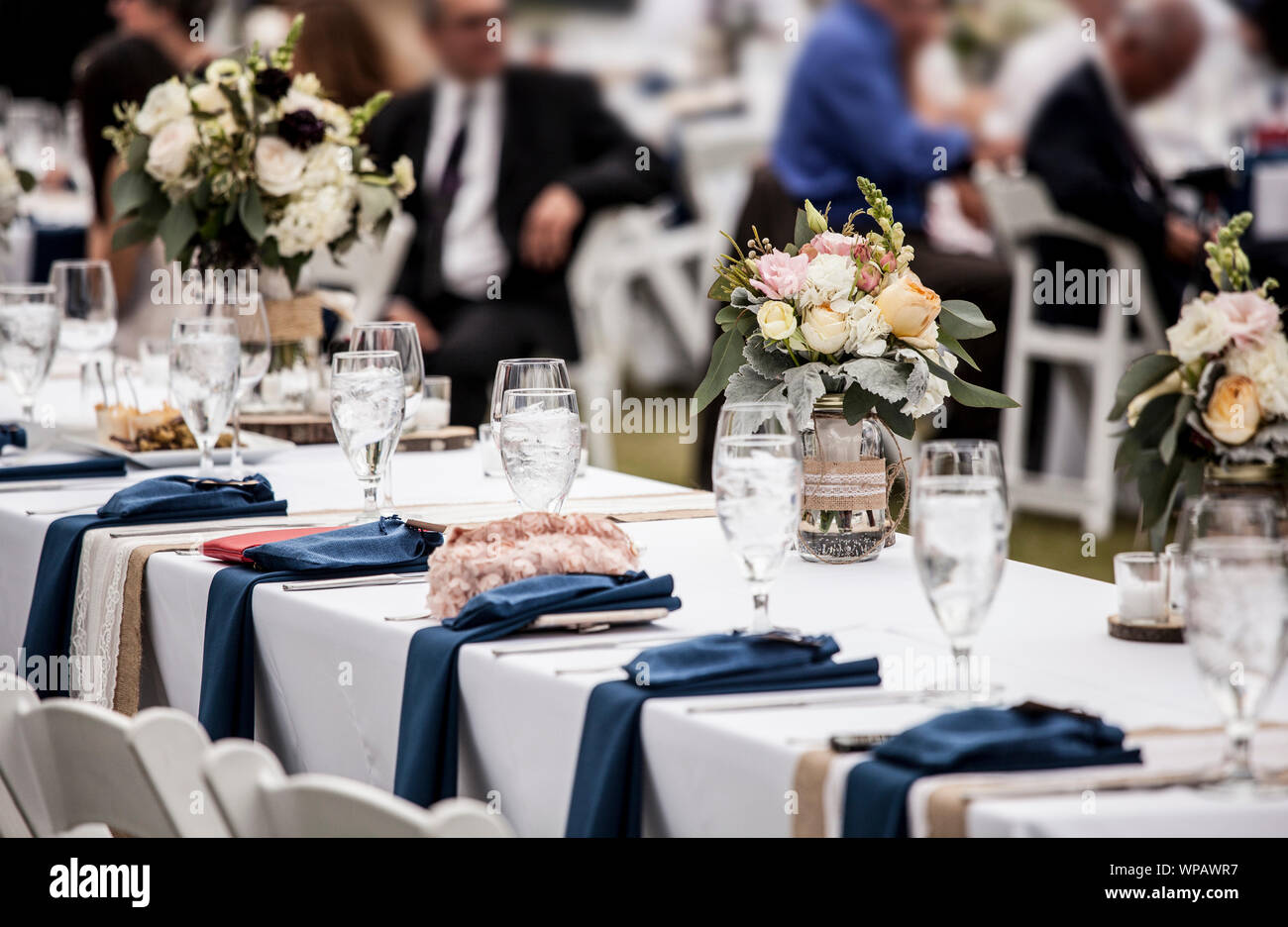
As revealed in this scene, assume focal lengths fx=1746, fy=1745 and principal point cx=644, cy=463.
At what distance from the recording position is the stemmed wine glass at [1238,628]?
40.0 inches

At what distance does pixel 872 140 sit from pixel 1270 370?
3864 millimetres

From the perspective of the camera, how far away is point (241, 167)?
2.79 m

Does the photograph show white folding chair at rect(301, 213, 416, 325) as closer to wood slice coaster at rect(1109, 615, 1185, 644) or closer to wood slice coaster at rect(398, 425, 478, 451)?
wood slice coaster at rect(398, 425, 478, 451)

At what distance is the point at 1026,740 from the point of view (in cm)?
111

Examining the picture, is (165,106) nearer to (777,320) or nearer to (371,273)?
(777,320)

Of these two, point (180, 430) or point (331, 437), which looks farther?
point (331, 437)

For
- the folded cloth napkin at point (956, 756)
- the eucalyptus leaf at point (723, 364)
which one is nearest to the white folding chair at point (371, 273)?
the eucalyptus leaf at point (723, 364)

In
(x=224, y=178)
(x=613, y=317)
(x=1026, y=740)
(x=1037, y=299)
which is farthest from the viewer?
(x=613, y=317)

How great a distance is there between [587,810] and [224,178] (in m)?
1.78

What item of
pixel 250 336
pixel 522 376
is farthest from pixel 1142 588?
pixel 250 336
